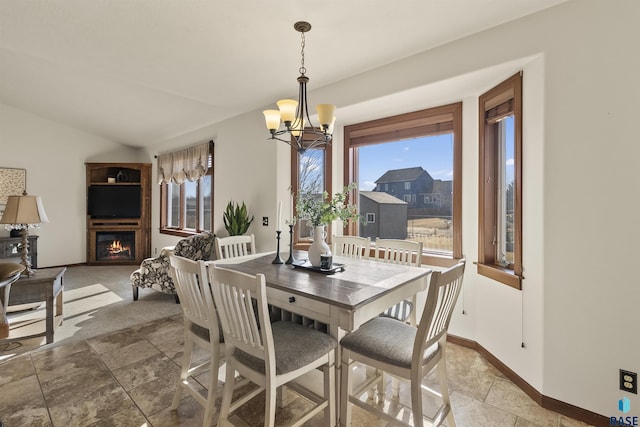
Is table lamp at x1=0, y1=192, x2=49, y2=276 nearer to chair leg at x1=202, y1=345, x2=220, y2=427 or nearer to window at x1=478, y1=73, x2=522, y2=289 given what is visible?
chair leg at x1=202, y1=345, x2=220, y2=427

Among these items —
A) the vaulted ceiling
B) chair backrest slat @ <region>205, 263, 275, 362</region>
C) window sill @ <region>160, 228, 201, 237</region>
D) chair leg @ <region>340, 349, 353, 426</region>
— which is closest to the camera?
chair backrest slat @ <region>205, 263, 275, 362</region>

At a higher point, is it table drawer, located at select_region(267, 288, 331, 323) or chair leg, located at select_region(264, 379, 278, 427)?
table drawer, located at select_region(267, 288, 331, 323)

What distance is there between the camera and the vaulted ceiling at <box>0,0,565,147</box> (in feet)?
7.09

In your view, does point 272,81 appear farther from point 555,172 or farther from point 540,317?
point 540,317

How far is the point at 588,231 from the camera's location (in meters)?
1.85

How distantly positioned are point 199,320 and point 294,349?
60 centimetres

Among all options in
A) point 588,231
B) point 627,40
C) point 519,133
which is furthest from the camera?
point 519,133

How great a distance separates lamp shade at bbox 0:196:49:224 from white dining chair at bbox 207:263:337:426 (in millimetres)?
2631

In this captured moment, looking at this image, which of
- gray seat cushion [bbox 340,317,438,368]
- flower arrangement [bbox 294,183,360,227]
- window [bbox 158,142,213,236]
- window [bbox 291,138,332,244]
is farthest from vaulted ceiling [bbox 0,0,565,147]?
gray seat cushion [bbox 340,317,438,368]

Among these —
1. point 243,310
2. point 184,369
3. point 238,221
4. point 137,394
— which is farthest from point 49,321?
point 243,310

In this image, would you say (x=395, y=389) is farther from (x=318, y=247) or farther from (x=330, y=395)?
(x=318, y=247)

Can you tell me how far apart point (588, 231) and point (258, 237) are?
3.31 m

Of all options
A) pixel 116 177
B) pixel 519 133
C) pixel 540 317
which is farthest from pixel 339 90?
pixel 116 177

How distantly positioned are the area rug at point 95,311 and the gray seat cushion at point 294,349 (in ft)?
7.84
